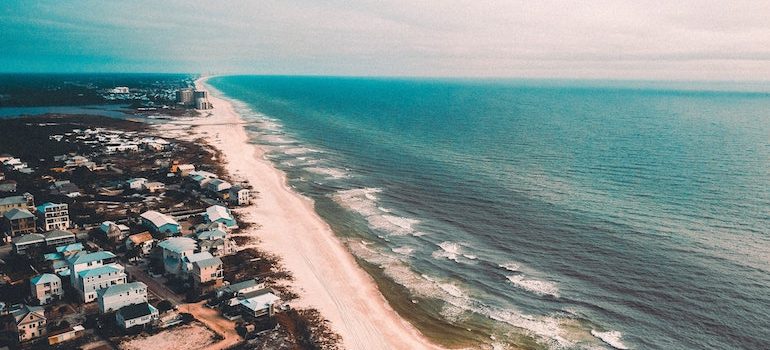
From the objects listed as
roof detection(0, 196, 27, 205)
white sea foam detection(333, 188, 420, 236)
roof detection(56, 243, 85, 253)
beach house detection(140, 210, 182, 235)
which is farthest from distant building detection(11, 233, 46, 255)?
white sea foam detection(333, 188, 420, 236)

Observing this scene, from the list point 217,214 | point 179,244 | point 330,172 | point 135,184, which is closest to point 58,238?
point 179,244

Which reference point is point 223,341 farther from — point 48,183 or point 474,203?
point 48,183

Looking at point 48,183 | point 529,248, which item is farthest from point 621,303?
point 48,183

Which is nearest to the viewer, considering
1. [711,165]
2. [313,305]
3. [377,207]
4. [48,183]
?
[313,305]

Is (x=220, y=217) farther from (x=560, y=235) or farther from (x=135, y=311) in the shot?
(x=560, y=235)

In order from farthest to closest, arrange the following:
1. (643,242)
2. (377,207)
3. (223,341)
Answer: (377,207) → (643,242) → (223,341)

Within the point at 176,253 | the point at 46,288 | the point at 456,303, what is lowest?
the point at 456,303

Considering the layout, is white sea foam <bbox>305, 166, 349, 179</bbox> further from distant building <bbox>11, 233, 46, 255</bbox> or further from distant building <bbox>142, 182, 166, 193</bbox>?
distant building <bbox>11, 233, 46, 255</bbox>
